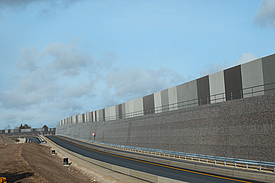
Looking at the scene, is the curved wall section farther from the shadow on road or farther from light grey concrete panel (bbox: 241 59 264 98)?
the shadow on road

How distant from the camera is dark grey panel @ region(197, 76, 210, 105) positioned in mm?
30364

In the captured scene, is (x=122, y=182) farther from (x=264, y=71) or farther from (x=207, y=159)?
(x=264, y=71)

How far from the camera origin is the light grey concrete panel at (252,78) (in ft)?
77.8

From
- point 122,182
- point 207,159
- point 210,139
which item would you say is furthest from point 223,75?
point 122,182

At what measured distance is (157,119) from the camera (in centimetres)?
3794

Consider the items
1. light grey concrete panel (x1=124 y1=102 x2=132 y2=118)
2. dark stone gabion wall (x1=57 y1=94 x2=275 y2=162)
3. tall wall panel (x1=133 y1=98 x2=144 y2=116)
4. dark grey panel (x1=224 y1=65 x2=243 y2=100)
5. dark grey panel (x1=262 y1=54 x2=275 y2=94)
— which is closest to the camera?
dark stone gabion wall (x1=57 y1=94 x2=275 y2=162)

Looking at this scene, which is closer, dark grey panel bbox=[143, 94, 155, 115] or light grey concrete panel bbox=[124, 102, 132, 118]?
dark grey panel bbox=[143, 94, 155, 115]

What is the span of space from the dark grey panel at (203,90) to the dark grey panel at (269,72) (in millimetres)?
7900

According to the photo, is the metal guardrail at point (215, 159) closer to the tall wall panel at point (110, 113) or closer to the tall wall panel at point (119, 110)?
the tall wall panel at point (119, 110)

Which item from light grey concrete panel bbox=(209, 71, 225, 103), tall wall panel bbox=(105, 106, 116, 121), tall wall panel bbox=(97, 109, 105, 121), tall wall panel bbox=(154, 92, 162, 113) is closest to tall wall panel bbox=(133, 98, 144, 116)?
tall wall panel bbox=(154, 92, 162, 113)

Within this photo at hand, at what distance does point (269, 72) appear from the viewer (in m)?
23.0

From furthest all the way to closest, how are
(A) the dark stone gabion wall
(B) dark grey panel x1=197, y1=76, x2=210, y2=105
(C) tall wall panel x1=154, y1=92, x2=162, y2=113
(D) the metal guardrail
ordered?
(C) tall wall panel x1=154, y1=92, x2=162, y2=113 < (B) dark grey panel x1=197, y1=76, x2=210, y2=105 < (A) the dark stone gabion wall < (D) the metal guardrail

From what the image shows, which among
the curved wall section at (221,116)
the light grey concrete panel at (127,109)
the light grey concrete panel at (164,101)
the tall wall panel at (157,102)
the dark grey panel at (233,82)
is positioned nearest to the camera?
the curved wall section at (221,116)

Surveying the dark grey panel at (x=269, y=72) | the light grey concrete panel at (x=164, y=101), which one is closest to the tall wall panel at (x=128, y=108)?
the light grey concrete panel at (x=164, y=101)
